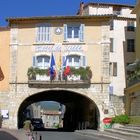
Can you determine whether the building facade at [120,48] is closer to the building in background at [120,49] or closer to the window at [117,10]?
the building in background at [120,49]

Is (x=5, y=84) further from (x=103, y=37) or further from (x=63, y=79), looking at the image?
(x=103, y=37)

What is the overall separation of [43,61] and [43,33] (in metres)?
2.69

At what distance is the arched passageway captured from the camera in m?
48.2

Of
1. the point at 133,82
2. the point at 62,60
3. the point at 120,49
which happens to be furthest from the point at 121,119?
the point at 120,49

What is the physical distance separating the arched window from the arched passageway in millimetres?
4087

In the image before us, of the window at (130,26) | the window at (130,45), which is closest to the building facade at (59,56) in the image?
the window at (130,45)

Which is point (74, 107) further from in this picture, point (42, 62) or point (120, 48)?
point (42, 62)

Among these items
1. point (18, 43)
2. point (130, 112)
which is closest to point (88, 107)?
point (130, 112)

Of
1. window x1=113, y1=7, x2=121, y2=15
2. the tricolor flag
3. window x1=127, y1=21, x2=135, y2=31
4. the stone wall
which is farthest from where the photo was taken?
window x1=113, y1=7, x2=121, y2=15

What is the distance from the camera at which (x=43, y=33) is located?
45219mm

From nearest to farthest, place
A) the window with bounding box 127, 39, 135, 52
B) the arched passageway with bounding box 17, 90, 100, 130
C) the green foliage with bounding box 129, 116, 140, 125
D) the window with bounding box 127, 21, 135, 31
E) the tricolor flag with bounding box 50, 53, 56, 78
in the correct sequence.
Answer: the green foliage with bounding box 129, 116, 140, 125, the tricolor flag with bounding box 50, 53, 56, 78, the arched passageway with bounding box 17, 90, 100, 130, the window with bounding box 127, 39, 135, 52, the window with bounding box 127, 21, 135, 31

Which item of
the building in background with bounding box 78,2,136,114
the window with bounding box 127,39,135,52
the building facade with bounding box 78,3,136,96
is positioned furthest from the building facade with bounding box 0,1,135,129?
the window with bounding box 127,39,135,52

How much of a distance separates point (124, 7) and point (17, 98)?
67.4ft

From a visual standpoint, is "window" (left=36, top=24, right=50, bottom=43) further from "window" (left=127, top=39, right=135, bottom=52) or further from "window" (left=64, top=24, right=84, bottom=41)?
"window" (left=127, top=39, right=135, bottom=52)
